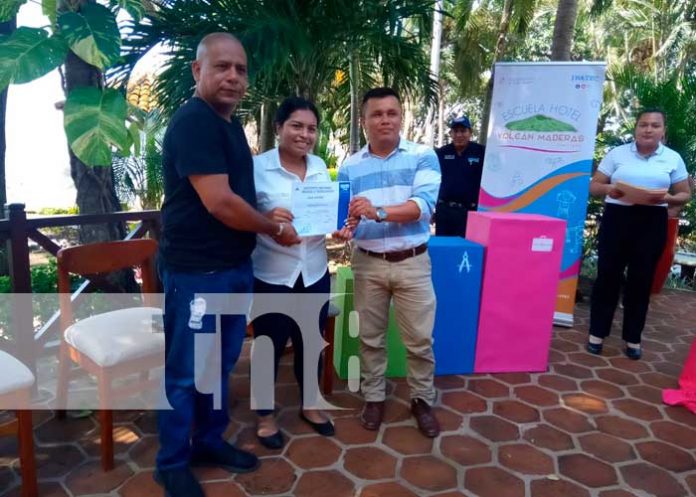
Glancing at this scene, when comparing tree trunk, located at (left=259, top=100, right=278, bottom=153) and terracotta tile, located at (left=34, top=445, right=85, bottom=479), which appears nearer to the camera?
terracotta tile, located at (left=34, top=445, right=85, bottom=479)

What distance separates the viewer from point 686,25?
54.2 ft

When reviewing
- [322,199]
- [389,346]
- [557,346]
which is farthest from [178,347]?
[557,346]

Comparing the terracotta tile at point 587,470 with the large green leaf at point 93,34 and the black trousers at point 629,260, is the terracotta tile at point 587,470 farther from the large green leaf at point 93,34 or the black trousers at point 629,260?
the large green leaf at point 93,34

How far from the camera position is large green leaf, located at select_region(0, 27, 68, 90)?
2549mm

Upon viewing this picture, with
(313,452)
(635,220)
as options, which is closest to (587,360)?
(635,220)

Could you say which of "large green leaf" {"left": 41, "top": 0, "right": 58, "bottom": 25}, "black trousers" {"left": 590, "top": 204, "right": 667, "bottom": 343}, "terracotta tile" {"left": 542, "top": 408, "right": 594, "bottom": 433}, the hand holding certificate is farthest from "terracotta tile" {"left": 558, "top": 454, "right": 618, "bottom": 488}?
Result: "large green leaf" {"left": 41, "top": 0, "right": 58, "bottom": 25}

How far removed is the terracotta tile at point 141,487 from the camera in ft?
6.71

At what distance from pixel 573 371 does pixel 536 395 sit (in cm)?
54

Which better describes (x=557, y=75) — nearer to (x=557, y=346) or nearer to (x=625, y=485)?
(x=557, y=346)

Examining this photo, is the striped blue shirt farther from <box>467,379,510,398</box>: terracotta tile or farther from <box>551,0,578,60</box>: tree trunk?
<box>551,0,578,60</box>: tree trunk

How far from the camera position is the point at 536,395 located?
9.95 ft

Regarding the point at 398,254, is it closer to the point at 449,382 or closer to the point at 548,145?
the point at 449,382

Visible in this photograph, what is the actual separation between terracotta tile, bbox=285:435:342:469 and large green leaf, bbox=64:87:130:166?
1806 millimetres

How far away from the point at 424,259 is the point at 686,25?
63.1ft
